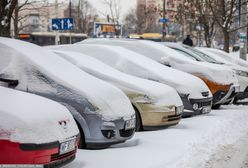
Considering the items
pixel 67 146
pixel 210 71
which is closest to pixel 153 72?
pixel 210 71

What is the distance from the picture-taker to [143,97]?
344 inches

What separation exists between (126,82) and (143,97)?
380mm

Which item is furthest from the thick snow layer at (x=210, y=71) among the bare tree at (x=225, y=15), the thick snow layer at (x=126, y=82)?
the bare tree at (x=225, y=15)

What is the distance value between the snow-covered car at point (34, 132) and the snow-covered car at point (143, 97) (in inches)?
116

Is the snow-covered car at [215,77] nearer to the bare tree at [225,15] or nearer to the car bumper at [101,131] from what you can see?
the car bumper at [101,131]

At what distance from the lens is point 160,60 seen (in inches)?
468

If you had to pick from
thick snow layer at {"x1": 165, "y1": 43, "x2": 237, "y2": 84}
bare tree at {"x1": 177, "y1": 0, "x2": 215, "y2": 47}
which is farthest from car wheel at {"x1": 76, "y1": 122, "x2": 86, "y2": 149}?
bare tree at {"x1": 177, "y1": 0, "x2": 215, "y2": 47}

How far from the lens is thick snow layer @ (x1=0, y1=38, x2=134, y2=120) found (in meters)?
6.91

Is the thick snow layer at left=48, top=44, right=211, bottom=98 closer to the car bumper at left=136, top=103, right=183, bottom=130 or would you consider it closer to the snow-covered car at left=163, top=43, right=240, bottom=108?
the car bumper at left=136, top=103, right=183, bottom=130

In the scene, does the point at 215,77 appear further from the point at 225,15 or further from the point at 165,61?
the point at 225,15

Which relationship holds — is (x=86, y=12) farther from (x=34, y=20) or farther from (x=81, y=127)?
(x=81, y=127)

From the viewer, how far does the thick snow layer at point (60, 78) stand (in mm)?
6914

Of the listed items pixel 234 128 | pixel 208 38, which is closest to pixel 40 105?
pixel 234 128

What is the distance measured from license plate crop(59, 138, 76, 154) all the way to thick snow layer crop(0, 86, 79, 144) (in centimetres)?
6
